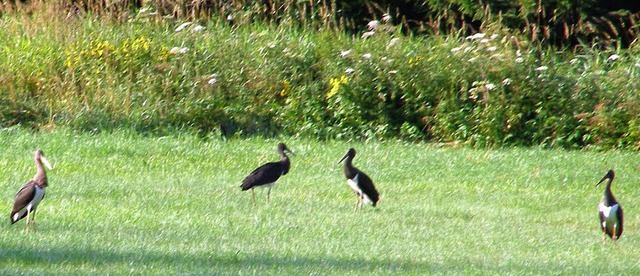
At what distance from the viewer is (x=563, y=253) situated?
10.1 m

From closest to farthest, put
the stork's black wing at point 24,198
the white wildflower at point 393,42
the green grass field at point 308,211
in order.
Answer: the green grass field at point 308,211 → the stork's black wing at point 24,198 → the white wildflower at point 393,42

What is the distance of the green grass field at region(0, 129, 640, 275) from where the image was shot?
361 inches

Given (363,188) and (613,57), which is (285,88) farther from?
(363,188)

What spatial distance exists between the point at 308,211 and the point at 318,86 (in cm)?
652

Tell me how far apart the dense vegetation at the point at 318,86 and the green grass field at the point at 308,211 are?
80 centimetres

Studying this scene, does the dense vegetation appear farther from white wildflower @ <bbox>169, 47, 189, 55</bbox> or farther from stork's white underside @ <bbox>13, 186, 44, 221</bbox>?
stork's white underside @ <bbox>13, 186, 44, 221</bbox>

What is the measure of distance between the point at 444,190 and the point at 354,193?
1.18 meters

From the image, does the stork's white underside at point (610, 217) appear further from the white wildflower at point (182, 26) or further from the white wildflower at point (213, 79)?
the white wildflower at point (182, 26)

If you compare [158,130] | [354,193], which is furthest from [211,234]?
[158,130]

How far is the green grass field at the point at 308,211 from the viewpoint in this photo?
917 centimetres

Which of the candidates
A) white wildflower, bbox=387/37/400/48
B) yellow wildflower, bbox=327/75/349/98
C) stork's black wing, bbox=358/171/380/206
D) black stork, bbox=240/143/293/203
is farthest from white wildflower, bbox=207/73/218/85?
stork's black wing, bbox=358/171/380/206

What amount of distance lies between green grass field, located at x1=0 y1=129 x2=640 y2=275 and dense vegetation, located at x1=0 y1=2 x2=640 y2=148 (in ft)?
2.61

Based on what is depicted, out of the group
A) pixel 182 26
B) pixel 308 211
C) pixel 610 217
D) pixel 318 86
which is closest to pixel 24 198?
pixel 308 211

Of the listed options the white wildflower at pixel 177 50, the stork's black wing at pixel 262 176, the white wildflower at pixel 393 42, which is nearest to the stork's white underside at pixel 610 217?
the stork's black wing at pixel 262 176
